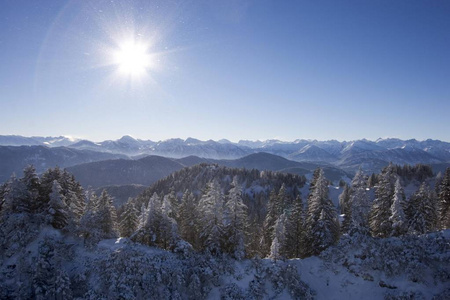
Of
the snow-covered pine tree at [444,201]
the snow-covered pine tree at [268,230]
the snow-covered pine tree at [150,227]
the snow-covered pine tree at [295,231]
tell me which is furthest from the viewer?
the snow-covered pine tree at [444,201]

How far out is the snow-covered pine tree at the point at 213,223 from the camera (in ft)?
114

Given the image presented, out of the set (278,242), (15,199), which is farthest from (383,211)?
(15,199)

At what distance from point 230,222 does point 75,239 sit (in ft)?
73.6

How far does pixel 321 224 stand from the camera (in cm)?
3569

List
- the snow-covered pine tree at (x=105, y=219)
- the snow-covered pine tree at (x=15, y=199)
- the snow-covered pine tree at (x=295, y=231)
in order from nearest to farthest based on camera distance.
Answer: the snow-covered pine tree at (x=15, y=199), the snow-covered pine tree at (x=105, y=219), the snow-covered pine tree at (x=295, y=231)

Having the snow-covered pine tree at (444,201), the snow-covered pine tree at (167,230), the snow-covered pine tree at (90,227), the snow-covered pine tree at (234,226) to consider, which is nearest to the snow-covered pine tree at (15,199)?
the snow-covered pine tree at (90,227)

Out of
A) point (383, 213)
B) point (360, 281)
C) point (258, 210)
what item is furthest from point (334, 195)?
point (360, 281)

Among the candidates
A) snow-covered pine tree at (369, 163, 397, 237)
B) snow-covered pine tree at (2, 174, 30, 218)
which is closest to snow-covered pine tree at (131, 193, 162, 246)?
snow-covered pine tree at (2, 174, 30, 218)

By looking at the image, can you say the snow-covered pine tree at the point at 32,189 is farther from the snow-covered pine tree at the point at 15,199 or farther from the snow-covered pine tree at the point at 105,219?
the snow-covered pine tree at the point at 105,219

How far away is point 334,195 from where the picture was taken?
11912 cm

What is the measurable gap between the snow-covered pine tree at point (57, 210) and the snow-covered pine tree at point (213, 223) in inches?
802

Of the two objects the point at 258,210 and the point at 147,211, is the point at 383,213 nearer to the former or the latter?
the point at 147,211

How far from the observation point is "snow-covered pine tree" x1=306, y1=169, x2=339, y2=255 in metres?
35.8

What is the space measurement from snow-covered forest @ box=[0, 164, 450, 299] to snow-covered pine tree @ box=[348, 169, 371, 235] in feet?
0.45
